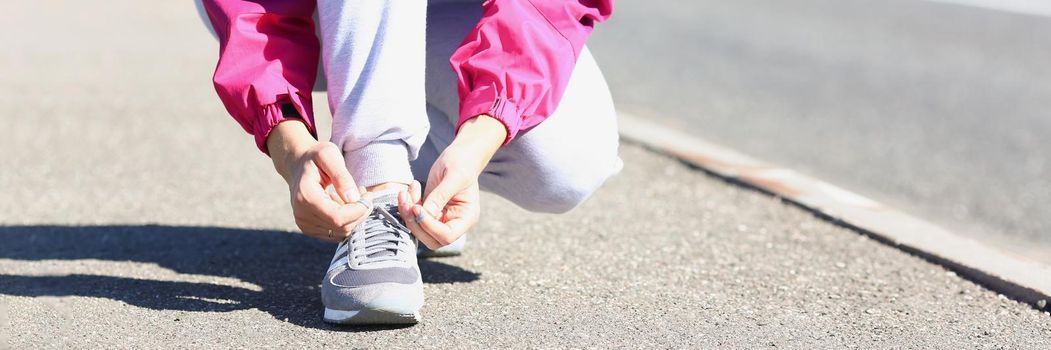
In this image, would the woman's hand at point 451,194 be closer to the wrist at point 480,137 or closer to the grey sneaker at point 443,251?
the wrist at point 480,137

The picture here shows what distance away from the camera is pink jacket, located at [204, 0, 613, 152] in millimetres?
2266

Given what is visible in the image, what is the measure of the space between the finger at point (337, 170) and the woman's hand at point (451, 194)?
91 mm

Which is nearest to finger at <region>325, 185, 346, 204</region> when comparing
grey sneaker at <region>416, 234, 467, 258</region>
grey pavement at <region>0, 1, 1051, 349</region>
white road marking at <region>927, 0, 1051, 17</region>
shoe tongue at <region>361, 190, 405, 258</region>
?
shoe tongue at <region>361, 190, 405, 258</region>

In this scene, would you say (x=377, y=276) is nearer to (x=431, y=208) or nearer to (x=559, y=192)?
(x=431, y=208)

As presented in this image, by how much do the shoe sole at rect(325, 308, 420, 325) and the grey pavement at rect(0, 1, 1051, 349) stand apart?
2 cm

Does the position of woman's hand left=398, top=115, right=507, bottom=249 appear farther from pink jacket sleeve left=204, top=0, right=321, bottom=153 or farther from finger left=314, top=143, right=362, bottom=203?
pink jacket sleeve left=204, top=0, right=321, bottom=153

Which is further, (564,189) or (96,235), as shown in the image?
(96,235)

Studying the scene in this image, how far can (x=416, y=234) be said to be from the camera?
2.19m

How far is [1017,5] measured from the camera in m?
9.68

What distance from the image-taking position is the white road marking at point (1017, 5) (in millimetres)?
9367

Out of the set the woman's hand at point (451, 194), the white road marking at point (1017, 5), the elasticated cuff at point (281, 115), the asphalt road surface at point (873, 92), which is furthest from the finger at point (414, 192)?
the white road marking at point (1017, 5)

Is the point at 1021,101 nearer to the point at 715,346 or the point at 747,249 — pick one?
the point at 747,249

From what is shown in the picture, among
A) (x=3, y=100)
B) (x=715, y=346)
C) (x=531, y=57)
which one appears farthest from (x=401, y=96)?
(x=3, y=100)

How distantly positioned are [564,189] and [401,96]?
1.56ft
